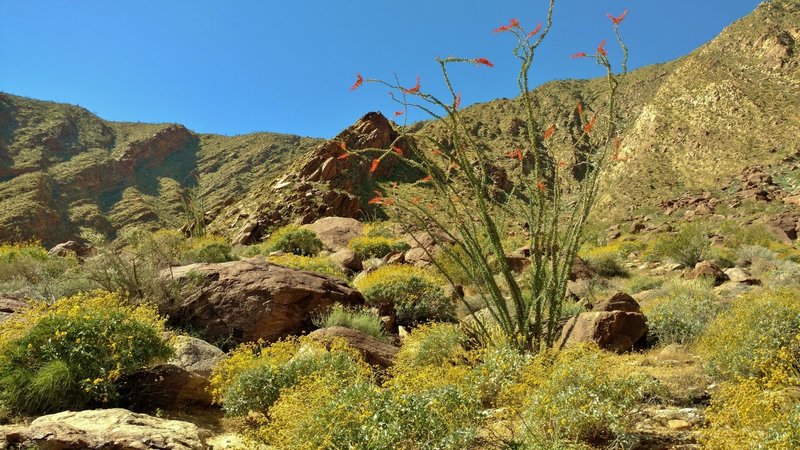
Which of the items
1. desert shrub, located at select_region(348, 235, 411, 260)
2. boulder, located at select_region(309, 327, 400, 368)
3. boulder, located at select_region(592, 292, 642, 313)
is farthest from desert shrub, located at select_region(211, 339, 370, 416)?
desert shrub, located at select_region(348, 235, 411, 260)

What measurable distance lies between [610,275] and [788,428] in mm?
12710

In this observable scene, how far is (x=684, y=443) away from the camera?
3.91 m

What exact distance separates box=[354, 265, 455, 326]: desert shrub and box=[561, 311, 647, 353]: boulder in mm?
2604

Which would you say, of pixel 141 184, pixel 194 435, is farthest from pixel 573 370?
pixel 141 184

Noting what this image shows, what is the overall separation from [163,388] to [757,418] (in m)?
5.09

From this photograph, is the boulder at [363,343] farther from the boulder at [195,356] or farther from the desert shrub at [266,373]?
the boulder at [195,356]

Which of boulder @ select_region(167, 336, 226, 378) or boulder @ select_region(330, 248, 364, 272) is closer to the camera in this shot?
boulder @ select_region(167, 336, 226, 378)

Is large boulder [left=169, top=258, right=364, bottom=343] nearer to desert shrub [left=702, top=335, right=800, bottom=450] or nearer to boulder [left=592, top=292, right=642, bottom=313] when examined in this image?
boulder [left=592, top=292, right=642, bottom=313]

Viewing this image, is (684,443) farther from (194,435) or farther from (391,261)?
(391,261)

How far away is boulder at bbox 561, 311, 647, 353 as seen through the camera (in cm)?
690

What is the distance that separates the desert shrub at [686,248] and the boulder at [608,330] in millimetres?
8653

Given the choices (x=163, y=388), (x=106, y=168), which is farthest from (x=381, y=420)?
(x=106, y=168)

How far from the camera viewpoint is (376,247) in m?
16.5

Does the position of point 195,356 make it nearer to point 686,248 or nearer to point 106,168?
point 686,248
